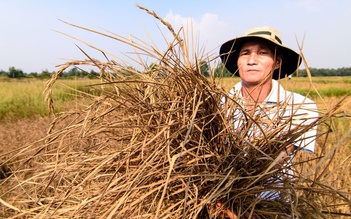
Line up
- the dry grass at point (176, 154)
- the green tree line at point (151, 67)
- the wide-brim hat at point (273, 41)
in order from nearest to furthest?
the dry grass at point (176, 154) < the green tree line at point (151, 67) < the wide-brim hat at point (273, 41)

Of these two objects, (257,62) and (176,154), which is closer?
(176,154)

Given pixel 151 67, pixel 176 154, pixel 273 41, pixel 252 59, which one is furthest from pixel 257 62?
pixel 176 154

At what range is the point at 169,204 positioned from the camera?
2.18ft

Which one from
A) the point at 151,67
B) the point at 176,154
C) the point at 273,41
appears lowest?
the point at 176,154

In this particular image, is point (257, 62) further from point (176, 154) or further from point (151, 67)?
point (176, 154)

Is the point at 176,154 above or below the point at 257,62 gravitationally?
below

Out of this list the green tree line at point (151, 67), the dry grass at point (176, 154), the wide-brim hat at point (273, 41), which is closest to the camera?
the dry grass at point (176, 154)

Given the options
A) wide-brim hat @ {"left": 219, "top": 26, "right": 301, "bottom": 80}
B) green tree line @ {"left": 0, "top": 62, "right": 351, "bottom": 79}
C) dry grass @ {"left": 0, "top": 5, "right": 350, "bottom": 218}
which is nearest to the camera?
dry grass @ {"left": 0, "top": 5, "right": 350, "bottom": 218}

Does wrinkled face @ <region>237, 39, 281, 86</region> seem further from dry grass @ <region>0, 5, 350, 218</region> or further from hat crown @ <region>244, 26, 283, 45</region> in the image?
dry grass @ <region>0, 5, 350, 218</region>

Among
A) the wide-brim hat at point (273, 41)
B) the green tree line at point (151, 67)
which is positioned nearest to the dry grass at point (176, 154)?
the green tree line at point (151, 67)

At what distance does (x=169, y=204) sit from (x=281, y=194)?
317mm

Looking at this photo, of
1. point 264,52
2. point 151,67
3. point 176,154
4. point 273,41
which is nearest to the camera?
point 176,154

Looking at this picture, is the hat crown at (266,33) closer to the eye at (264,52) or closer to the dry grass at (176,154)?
the eye at (264,52)

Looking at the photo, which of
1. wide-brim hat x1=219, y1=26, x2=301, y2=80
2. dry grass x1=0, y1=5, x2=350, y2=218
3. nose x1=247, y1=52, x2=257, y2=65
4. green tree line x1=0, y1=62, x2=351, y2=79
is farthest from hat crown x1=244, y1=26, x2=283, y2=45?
dry grass x1=0, y1=5, x2=350, y2=218
